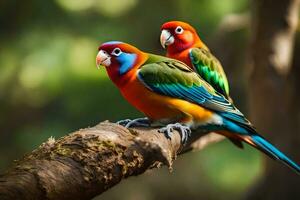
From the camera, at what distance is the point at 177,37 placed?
6.57 feet

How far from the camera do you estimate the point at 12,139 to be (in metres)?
5.79

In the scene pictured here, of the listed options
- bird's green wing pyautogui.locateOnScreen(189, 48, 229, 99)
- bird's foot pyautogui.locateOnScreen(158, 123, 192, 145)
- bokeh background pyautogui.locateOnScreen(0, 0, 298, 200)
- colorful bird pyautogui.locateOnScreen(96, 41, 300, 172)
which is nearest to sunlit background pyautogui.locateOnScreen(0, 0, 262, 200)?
bokeh background pyautogui.locateOnScreen(0, 0, 298, 200)

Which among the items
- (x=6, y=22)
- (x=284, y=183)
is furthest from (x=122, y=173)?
(x=6, y=22)

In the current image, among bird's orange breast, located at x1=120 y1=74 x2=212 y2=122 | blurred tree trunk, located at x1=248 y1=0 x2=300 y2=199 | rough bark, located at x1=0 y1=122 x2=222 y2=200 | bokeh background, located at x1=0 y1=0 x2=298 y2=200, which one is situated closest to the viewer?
rough bark, located at x1=0 y1=122 x2=222 y2=200

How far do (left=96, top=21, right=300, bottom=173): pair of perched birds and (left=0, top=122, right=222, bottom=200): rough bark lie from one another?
0.17 meters

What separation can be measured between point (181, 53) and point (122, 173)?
2.10 ft

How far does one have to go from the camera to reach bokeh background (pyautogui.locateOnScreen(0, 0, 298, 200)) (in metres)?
5.01

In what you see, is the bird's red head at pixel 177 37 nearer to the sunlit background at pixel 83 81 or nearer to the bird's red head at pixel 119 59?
the bird's red head at pixel 119 59

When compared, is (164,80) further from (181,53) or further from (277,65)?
(277,65)

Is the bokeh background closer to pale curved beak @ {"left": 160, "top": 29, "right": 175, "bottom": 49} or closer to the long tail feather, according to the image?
the long tail feather

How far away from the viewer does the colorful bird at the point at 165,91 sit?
1.86 m

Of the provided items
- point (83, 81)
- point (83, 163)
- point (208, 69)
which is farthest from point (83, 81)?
point (83, 163)

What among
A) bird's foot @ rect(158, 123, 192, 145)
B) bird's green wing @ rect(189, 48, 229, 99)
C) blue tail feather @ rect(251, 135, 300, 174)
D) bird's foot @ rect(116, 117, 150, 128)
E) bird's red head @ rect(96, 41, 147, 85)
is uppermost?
bird's red head @ rect(96, 41, 147, 85)

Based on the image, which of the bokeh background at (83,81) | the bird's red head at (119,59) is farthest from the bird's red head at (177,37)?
the bokeh background at (83,81)
